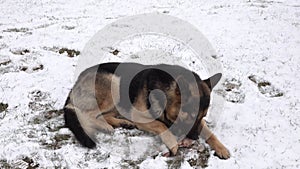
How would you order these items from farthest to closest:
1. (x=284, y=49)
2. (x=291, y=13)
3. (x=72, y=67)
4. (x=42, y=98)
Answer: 1. (x=291, y=13)
2. (x=284, y=49)
3. (x=72, y=67)
4. (x=42, y=98)

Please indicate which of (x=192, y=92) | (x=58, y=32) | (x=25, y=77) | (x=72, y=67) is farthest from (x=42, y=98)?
(x=58, y=32)

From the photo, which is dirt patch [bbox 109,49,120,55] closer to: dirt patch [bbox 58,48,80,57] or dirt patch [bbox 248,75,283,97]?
dirt patch [bbox 58,48,80,57]

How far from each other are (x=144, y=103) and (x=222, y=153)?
136cm

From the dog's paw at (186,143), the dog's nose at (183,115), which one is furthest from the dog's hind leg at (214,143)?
the dog's nose at (183,115)

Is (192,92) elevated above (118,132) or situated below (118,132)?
above

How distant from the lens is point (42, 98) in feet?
19.0

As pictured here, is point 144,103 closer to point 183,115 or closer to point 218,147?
point 183,115

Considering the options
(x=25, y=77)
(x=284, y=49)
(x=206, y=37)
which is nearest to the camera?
(x=25, y=77)

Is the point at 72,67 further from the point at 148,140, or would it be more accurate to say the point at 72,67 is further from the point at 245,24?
the point at 245,24

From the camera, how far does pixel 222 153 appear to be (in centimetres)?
429

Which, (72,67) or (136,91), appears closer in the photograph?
(136,91)

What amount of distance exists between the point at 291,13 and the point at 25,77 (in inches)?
481

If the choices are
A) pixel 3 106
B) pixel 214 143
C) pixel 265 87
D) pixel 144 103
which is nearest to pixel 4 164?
pixel 3 106

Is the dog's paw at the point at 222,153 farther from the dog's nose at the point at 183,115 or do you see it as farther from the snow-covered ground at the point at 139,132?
the dog's nose at the point at 183,115
